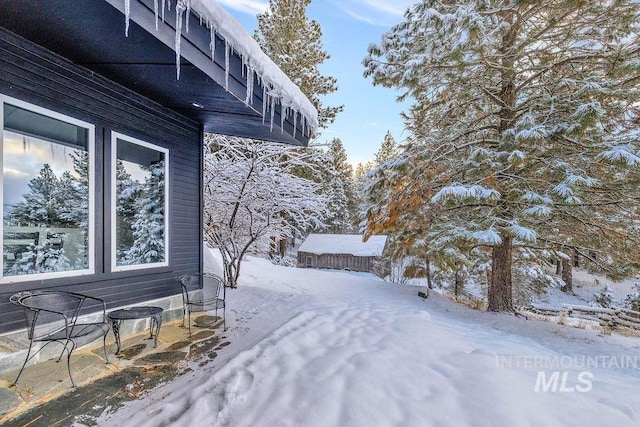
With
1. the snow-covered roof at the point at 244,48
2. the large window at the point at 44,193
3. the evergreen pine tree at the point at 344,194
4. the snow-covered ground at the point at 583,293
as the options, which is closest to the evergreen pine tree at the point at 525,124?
the snow-covered roof at the point at 244,48

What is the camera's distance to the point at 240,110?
3750mm

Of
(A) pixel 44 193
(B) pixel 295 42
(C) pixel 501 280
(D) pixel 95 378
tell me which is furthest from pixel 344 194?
(D) pixel 95 378

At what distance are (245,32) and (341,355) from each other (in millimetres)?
2992

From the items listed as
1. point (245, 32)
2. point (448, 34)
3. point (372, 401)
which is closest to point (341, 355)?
point (372, 401)

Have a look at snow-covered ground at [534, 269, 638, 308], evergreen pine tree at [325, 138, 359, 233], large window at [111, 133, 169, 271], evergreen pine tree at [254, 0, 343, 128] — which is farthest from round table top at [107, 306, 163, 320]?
evergreen pine tree at [325, 138, 359, 233]

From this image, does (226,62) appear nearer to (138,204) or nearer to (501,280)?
(138,204)

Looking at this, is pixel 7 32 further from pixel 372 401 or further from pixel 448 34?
pixel 448 34

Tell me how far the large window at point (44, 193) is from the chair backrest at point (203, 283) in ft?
4.31

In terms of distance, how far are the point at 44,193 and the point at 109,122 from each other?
3.14ft

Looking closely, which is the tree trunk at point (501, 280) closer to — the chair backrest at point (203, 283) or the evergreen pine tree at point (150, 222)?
the chair backrest at point (203, 283)

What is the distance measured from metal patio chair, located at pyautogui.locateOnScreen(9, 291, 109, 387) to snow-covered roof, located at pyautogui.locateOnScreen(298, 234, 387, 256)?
16.2 metres

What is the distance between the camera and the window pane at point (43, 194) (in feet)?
8.62

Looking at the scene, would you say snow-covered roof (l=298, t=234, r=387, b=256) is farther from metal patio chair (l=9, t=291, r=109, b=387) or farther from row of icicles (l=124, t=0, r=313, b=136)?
metal patio chair (l=9, t=291, r=109, b=387)

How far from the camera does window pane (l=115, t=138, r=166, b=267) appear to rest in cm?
351
